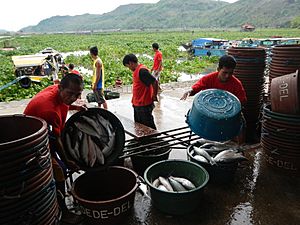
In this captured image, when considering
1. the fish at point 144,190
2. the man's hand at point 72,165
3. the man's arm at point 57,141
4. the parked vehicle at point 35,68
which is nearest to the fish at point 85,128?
the man's arm at point 57,141

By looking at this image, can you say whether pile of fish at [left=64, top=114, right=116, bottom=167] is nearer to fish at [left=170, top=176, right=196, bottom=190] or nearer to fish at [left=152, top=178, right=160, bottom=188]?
fish at [left=152, top=178, right=160, bottom=188]

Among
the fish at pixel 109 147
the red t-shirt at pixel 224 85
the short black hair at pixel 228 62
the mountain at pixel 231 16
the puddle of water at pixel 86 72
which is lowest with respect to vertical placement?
the puddle of water at pixel 86 72

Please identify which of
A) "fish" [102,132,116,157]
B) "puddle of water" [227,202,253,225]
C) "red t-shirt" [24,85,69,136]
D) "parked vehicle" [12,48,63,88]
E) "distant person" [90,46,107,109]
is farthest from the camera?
"parked vehicle" [12,48,63,88]

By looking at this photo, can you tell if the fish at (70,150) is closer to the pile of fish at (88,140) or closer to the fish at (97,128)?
the pile of fish at (88,140)

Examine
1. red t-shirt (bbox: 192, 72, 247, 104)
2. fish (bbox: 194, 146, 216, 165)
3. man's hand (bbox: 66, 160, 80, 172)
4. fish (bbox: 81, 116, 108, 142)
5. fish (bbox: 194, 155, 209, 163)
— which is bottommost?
fish (bbox: 194, 155, 209, 163)

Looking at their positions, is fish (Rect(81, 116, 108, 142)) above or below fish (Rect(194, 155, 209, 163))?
above

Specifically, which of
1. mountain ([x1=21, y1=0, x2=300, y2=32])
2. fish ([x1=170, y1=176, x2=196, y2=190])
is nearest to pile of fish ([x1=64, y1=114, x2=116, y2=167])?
fish ([x1=170, y1=176, x2=196, y2=190])

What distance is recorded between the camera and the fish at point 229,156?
412cm

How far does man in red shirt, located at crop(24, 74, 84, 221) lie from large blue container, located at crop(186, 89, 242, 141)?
76.3 inches

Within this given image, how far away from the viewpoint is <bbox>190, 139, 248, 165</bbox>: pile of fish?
4.13m

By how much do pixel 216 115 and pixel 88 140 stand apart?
1935 mm

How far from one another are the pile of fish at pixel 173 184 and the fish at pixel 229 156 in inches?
24.9

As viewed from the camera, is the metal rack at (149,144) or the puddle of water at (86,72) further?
the puddle of water at (86,72)

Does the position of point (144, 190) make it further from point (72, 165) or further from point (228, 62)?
point (228, 62)
